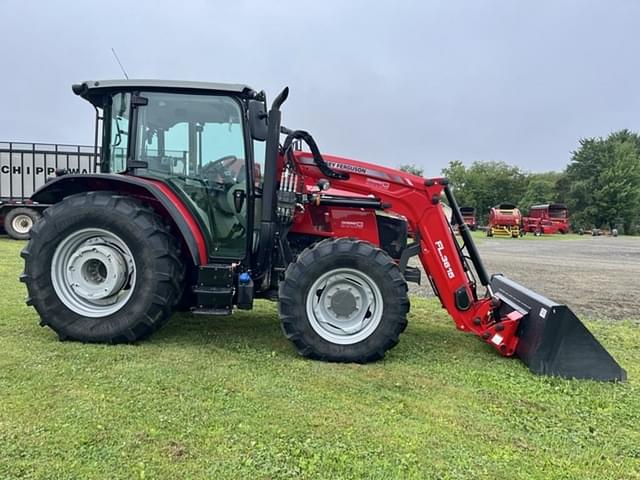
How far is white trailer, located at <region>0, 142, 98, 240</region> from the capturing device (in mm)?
15367

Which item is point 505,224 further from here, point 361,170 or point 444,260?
point 361,170

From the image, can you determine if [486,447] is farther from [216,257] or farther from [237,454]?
[216,257]

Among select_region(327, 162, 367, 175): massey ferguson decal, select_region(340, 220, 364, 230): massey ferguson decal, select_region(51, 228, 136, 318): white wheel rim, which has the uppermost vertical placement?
select_region(327, 162, 367, 175): massey ferguson decal

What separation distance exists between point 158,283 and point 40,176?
573 inches

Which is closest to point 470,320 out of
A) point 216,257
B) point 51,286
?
point 216,257

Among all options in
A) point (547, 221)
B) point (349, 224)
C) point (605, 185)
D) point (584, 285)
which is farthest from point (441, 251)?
point (605, 185)

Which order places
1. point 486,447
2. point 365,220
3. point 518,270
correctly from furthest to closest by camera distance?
point 518,270 → point 365,220 → point 486,447

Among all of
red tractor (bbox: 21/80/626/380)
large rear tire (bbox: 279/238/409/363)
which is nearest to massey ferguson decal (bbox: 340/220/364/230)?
red tractor (bbox: 21/80/626/380)

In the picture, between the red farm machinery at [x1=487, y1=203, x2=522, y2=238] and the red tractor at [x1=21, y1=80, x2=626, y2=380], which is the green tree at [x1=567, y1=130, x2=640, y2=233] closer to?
the red farm machinery at [x1=487, y1=203, x2=522, y2=238]

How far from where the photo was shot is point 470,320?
4.38 meters

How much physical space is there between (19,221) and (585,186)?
183 feet

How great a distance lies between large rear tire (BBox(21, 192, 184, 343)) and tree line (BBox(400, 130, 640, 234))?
45746 millimetres

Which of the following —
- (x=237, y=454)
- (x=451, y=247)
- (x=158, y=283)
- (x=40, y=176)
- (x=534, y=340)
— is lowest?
(x=237, y=454)

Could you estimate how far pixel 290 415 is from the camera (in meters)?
2.95
